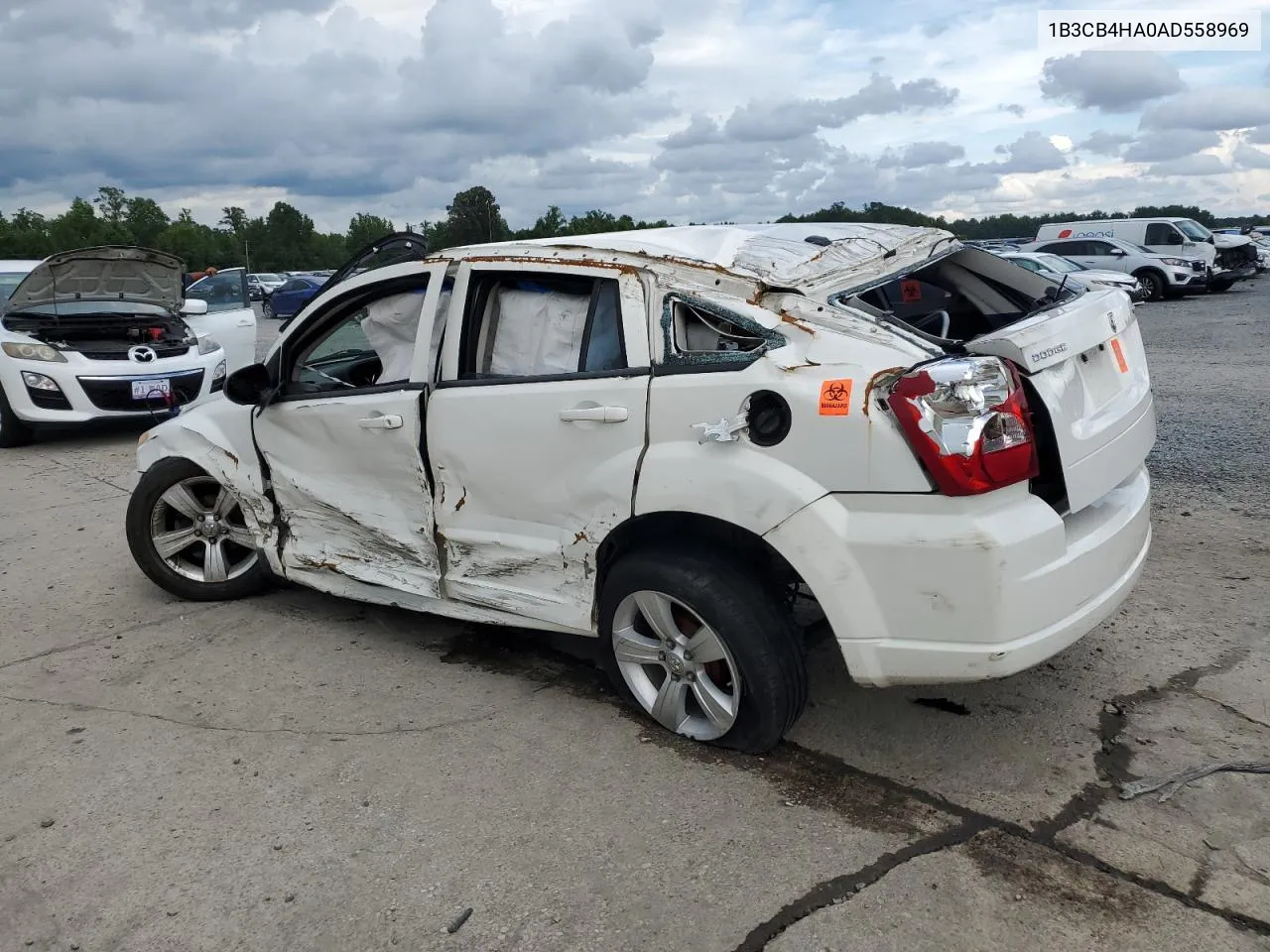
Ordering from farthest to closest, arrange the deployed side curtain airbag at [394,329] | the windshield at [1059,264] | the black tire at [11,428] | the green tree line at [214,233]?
1. the green tree line at [214,233]
2. the windshield at [1059,264]
3. the black tire at [11,428]
4. the deployed side curtain airbag at [394,329]

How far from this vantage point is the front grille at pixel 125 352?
9.22m

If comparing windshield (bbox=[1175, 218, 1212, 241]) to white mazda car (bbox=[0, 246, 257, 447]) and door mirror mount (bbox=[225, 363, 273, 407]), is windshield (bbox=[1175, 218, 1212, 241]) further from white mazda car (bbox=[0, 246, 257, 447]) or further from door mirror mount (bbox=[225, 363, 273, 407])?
door mirror mount (bbox=[225, 363, 273, 407])

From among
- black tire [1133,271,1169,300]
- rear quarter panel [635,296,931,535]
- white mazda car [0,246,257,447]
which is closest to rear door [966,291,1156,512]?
rear quarter panel [635,296,931,535]

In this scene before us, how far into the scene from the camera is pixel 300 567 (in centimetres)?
445

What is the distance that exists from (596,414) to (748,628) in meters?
0.84

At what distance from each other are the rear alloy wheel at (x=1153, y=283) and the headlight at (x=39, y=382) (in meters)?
22.8

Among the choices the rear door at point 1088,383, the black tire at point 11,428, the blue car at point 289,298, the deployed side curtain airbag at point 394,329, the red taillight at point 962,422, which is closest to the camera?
the red taillight at point 962,422

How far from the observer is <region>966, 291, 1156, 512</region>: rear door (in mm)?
2875

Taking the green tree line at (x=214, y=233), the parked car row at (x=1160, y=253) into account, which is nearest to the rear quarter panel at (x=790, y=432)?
the parked car row at (x=1160, y=253)

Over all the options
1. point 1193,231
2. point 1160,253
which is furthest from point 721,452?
point 1193,231

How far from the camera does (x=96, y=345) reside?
30.7 feet

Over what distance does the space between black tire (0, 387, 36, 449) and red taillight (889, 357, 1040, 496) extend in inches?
358

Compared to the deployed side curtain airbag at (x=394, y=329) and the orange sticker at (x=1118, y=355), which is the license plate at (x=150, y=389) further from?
the orange sticker at (x=1118, y=355)

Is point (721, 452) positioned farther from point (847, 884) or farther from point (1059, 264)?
point (1059, 264)
